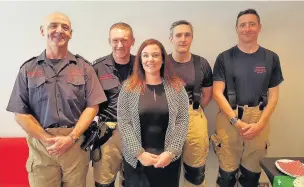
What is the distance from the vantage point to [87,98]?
1977 millimetres

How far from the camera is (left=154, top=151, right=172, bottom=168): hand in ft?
5.86

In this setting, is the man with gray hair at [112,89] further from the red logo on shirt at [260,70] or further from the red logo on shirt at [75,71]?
the red logo on shirt at [260,70]

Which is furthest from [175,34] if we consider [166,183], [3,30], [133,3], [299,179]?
[3,30]

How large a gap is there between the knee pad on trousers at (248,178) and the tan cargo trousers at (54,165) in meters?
1.37

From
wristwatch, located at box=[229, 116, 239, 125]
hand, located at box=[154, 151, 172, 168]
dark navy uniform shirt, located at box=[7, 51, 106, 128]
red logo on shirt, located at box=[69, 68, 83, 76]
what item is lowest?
hand, located at box=[154, 151, 172, 168]

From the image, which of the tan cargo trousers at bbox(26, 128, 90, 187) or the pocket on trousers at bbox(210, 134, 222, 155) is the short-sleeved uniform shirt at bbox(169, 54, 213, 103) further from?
the tan cargo trousers at bbox(26, 128, 90, 187)

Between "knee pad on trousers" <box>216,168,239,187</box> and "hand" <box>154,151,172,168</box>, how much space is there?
2.67ft

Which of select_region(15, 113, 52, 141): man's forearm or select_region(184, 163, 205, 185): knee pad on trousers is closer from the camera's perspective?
select_region(15, 113, 52, 141): man's forearm

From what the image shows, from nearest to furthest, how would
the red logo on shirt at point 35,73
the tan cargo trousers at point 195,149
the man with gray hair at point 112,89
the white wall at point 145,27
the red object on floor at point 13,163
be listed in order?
the red logo on shirt at point 35,73 < the man with gray hair at point 112,89 < the tan cargo trousers at point 195,149 < the red object on floor at point 13,163 < the white wall at point 145,27

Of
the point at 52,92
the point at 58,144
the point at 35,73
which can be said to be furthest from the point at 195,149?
the point at 35,73

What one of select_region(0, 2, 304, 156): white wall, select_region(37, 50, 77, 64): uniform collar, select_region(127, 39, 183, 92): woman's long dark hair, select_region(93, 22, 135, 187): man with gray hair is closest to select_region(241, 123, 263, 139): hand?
select_region(0, 2, 304, 156): white wall

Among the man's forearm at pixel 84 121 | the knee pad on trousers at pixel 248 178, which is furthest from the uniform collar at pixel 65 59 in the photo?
the knee pad on trousers at pixel 248 178

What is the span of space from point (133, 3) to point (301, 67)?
1724 mm

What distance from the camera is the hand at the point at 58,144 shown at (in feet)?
6.00
